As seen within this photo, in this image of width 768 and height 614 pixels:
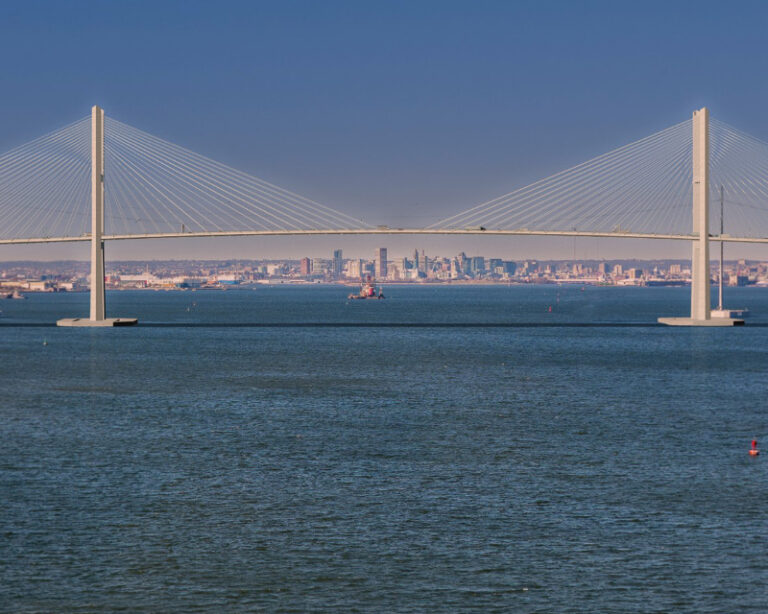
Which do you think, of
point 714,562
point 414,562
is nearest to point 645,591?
point 714,562

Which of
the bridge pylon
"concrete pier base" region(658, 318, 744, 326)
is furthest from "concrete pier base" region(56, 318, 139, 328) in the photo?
"concrete pier base" region(658, 318, 744, 326)

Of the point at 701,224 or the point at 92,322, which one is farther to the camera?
the point at 92,322

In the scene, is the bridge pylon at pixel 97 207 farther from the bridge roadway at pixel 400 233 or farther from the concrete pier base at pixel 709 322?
the concrete pier base at pixel 709 322

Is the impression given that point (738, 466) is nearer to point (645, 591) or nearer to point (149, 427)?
point (645, 591)

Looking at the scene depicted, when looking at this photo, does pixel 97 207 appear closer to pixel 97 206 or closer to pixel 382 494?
pixel 97 206

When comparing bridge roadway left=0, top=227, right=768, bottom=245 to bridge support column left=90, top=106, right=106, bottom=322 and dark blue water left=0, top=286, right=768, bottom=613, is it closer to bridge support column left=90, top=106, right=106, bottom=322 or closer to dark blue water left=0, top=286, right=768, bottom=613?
bridge support column left=90, top=106, right=106, bottom=322

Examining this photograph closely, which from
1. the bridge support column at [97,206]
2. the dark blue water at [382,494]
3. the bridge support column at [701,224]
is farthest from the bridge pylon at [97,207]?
the bridge support column at [701,224]

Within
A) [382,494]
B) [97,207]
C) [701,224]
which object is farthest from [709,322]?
[382,494]
